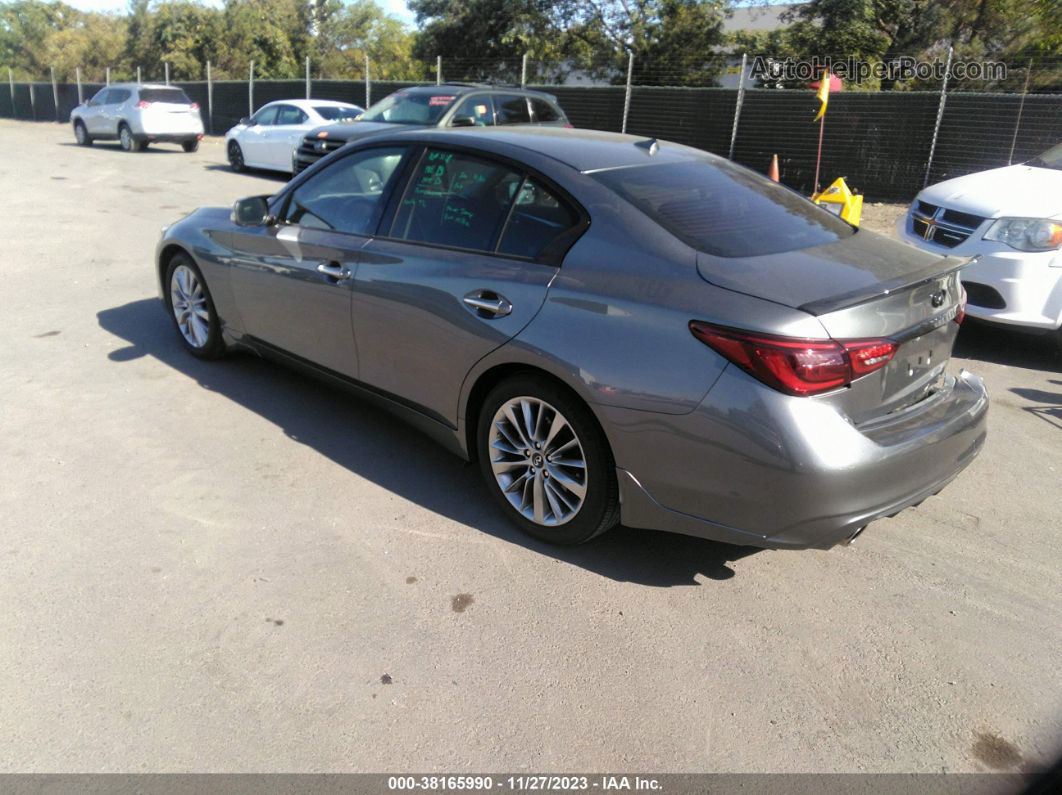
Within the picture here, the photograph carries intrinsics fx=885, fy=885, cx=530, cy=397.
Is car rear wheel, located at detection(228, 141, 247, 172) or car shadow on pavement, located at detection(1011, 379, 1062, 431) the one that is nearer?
car shadow on pavement, located at detection(1011, 379, 1062, 431)

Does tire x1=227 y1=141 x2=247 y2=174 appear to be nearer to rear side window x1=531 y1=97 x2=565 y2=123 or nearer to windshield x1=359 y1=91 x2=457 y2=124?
windshield x1=359 y1=91 x2=457 y2=124

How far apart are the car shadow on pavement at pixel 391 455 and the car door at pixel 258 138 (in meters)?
11.5

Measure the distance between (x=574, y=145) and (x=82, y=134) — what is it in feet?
81.0

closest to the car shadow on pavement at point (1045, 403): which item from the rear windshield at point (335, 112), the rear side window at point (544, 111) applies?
the rear side window at point (544, 111)

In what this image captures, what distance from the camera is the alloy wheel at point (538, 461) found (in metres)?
3.61

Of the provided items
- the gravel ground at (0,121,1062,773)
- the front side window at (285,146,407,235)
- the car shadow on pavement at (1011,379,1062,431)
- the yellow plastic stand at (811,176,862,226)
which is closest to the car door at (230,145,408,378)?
the front side window at (285,146,407,235)

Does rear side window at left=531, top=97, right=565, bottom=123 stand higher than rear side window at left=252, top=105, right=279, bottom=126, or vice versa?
rear side window at left=531, top=97, right=565, bottom=123

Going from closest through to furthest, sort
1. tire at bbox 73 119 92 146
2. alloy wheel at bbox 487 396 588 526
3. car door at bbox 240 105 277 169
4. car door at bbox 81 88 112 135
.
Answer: alloy wheel at bbox 487 396 588 526, car door at bbox 240 105 277 169, car door at bbox 81 88 112 135, tire at bbox 73 119 92 146

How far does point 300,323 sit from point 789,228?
260cm

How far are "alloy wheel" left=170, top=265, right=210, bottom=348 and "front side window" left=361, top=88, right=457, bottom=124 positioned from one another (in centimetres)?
780

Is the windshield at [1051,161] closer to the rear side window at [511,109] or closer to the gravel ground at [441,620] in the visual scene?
the gravel ground at [441,620]

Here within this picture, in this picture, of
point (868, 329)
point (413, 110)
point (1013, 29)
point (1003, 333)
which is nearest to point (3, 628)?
point (868, 329)

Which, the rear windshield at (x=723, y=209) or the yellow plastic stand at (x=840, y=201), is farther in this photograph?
the yellow plastic stand at (x=840, y=201)

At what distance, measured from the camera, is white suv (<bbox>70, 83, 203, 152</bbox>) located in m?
21.8
